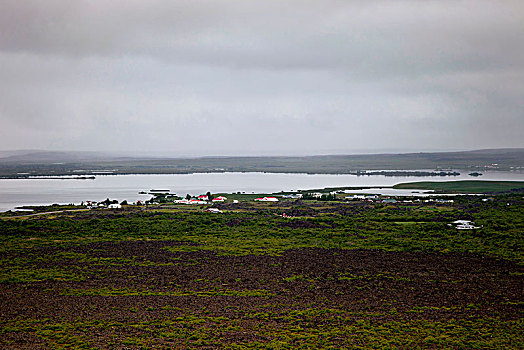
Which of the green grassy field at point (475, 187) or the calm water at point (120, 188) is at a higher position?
the calm water at point (120, 188)

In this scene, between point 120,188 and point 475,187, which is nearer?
point 475,187

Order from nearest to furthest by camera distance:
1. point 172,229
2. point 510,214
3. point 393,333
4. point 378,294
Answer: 1. point 393,333
2. point 378,294
3. point 172,229
4. point 510,214

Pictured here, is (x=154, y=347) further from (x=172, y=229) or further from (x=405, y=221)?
(x=405, y=221)

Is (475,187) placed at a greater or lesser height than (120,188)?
lesser

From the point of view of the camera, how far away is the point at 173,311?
14195 mm

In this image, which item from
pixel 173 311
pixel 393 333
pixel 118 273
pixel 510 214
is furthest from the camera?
pixel 510 214

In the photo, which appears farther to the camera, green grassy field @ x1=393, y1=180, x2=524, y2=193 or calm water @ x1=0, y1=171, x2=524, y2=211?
green grassy field @ x1=393, y1=180, x2=524, y2=193

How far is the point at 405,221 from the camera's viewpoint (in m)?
34.8

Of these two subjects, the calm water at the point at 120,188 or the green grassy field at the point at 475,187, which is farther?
the green grassy field at the point at 475,187

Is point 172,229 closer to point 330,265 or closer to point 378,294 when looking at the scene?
point 330,265

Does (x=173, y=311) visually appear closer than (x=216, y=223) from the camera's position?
Yes

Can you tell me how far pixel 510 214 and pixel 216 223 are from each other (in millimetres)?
20913

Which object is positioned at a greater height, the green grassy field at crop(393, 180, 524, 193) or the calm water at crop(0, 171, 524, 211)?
the calm water at crop(0, 171, 524, 211)

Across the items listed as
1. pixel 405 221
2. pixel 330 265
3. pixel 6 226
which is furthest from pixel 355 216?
pixel 6 226
